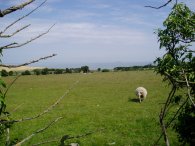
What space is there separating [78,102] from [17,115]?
6.58m

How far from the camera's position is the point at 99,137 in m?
17.6

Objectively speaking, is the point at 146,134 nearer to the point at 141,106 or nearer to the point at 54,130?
the point at 54,130

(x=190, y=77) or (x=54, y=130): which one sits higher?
(x=190, y=77)

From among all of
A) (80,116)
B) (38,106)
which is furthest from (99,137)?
(38,106)

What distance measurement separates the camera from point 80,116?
22281 mm

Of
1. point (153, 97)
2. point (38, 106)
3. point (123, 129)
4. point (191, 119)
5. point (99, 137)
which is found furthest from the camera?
point (153, 97)

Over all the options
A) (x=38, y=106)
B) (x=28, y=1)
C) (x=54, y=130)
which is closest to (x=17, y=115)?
(x=38, y=106)

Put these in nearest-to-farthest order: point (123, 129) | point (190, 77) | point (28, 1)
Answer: point (28, 1) < point (190, 77) < point (123, 129)

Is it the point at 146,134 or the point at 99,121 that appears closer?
the point at 146,134

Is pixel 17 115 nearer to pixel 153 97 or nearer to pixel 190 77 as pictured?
pixel 153 97

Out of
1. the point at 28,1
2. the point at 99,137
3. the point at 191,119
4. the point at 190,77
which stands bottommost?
the point at 99,137

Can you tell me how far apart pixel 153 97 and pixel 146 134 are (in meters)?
13.7

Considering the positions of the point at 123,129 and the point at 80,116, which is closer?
the point at 123,129

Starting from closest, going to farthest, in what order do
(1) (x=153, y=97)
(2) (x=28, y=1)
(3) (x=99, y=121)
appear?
(2) (x=28, y=1), (3) (x=99, y=121), (1) (x=153, y=97)
